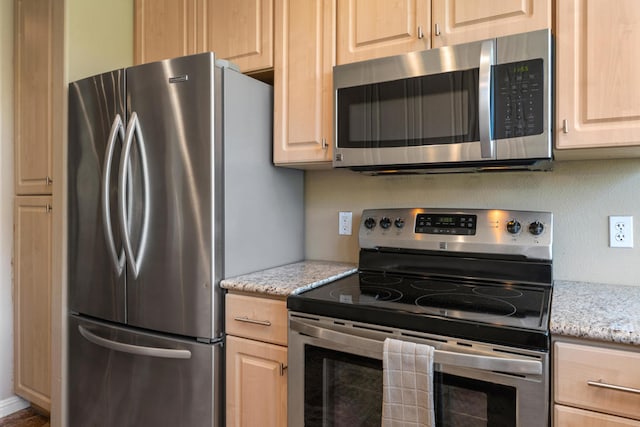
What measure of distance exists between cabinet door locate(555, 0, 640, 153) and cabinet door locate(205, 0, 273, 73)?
3.72 feet

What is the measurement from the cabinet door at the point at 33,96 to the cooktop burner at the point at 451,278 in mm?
1793

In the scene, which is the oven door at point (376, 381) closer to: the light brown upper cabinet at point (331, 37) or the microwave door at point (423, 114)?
the microwave door at point (423, 114)

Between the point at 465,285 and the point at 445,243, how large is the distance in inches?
7.4

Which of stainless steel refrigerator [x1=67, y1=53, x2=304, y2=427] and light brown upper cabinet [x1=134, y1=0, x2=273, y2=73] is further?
light brown upper cabinet [x1=134, y1=0, x2=273, y2=73]

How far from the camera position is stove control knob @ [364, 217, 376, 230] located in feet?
6.09

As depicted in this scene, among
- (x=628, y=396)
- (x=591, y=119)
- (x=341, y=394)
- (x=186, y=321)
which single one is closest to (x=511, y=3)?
(x=591, y=119)

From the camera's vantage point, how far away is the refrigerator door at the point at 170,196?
158 cm

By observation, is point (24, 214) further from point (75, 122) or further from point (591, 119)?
point (591, 119)

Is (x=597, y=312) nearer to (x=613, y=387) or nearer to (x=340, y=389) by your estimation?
(x=613, y=387)

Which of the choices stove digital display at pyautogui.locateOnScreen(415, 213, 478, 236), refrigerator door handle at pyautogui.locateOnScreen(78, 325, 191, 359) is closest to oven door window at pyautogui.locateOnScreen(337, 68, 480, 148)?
stove digital display at pyautogui.locateOnScreen(415, 213, 478, 236)

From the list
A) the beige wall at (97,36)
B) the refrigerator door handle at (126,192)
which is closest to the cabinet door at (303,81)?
the refrigerator door handle at (126,192)

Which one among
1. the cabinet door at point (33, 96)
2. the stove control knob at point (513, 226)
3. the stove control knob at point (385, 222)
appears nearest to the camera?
the stove control knob at point (513, 226)

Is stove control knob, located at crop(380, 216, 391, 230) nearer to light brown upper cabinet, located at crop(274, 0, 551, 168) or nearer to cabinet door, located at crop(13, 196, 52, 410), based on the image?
light brown upper cabinet, located at crop(274, 0, 551, 168)

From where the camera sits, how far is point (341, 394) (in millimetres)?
1327
